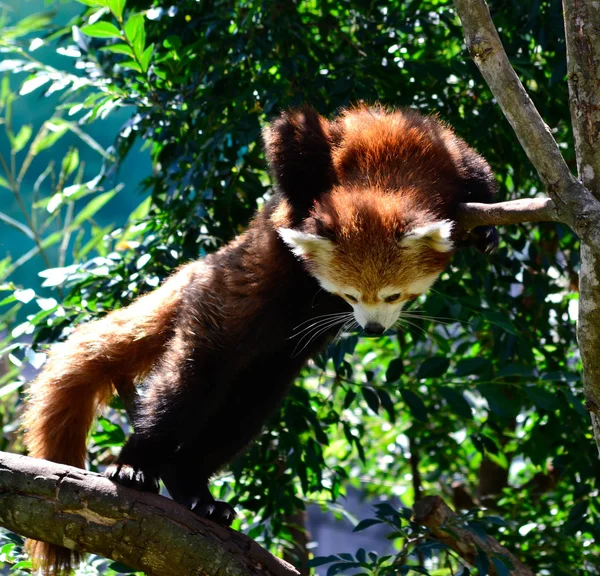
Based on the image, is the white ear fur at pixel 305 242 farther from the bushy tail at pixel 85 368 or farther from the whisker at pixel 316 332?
the bushy tail at pixel 85 368

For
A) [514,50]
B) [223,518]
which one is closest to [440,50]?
[514,50]

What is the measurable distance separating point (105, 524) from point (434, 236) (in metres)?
1.45

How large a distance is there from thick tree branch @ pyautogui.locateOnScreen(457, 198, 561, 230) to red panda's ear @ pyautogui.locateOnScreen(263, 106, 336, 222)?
51 centimetres

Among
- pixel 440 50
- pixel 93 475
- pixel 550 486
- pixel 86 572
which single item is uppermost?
pixel 440 50

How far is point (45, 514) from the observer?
97.1 inches

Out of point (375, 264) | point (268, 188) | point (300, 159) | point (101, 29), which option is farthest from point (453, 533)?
point (101, 29)

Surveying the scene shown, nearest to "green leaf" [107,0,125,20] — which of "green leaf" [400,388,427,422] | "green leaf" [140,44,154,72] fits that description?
"green leaf" [140,44,154,72]

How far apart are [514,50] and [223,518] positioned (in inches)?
95.5

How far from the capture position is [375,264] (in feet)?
9.52

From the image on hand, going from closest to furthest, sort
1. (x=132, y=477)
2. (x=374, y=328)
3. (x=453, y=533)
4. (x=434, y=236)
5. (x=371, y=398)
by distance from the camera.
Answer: (x=434, y=236) < (x=132, y=477) < (x=374, y=328) < (x=453, y=533) < (x=371, y=398)

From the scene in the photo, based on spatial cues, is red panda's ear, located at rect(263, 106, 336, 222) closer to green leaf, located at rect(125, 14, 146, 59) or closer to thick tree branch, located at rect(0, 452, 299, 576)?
green leaf, located at rect(125, 14, 146, 59)

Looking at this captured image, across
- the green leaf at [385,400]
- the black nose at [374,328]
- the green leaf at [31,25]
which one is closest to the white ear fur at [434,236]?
the black nose at [374,328]

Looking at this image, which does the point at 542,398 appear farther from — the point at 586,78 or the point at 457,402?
the point at 586,78

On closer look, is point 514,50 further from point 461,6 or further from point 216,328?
point 216,328
